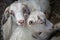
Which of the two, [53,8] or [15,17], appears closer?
[15,17]

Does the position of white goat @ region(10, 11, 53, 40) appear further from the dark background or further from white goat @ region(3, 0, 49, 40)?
the dark background

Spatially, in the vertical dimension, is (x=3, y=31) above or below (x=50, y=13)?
below

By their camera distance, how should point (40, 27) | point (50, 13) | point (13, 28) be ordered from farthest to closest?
point (50, 13) → point (13, 28) → point (40, 27)

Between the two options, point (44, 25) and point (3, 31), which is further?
point (3, 31)

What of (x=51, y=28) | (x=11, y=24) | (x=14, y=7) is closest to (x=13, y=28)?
(x=11, y=24)

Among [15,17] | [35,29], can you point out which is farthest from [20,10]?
[35,29]

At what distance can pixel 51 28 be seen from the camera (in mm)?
1242

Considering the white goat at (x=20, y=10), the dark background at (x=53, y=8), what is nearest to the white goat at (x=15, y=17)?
the white goat at (x=20, y=10)

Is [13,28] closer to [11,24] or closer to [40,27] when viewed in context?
[11,24]

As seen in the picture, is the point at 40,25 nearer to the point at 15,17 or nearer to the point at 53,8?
the point at 15,17

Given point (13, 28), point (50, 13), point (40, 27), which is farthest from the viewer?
point (50, 13)

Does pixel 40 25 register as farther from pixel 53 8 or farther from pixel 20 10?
pixel 53 8

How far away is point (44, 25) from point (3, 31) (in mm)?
312

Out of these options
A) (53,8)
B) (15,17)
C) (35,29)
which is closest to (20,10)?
(15,17)
